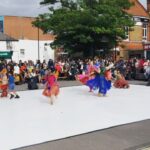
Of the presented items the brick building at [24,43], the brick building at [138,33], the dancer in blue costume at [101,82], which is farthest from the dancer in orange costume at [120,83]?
the brick building at [138,33]

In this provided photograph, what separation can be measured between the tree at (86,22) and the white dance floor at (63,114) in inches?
571

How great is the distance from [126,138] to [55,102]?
→ 617 centimetres

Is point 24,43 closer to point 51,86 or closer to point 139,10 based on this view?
point 139,10

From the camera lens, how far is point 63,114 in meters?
12.2

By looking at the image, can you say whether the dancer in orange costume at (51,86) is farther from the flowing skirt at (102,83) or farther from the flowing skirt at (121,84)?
the flowing skirt at (121,84)

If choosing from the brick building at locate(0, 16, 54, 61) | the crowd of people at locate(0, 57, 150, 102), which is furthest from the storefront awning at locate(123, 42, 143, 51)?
the crowd of people at locate(0, 57, 150, 102)

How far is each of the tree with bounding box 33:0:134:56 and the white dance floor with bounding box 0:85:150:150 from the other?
571 inches

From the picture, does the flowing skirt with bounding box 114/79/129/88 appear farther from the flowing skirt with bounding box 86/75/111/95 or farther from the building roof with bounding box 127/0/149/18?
the building roof with bounding box 127/0/149/18

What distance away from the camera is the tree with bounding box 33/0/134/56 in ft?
102

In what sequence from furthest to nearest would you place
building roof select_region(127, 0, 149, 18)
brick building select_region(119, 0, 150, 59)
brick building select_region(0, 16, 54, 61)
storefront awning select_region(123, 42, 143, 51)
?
building roof select_region(127, 0, 149, 18) → storefront awning select_region(123, 42, 143, 51) → brick building select_region(119, 0, 150, 59) → brick building select_region(0, 16, 54, 61)

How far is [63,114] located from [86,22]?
20158mm

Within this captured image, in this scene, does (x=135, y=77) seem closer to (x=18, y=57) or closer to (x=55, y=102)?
(x=55, y=102)

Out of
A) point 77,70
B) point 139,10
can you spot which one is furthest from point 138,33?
point 77,70

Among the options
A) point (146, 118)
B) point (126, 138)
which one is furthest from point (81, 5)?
point (126, 138)
